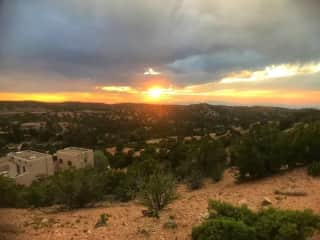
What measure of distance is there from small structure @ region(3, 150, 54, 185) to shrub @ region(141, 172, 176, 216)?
53.3 feet

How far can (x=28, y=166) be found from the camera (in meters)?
22.5

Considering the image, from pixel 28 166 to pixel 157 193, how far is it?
17.4 metres

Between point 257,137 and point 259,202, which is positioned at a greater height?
point 257,137

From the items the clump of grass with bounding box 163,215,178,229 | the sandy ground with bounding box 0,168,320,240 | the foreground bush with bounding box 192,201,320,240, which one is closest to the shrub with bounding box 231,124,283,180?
the sandy ground with bounding box 0,168,320,240

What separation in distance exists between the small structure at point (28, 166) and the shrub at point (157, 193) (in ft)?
53.3

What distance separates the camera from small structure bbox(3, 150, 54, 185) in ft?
73.3

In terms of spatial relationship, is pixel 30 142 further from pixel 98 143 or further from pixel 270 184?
pixel 270 184

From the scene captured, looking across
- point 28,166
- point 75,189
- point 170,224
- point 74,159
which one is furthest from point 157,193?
point 74,159

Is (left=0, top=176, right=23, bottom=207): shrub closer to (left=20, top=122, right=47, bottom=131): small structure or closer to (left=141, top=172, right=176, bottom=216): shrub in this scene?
(left=141, top=172, right=176, bottom=216): shrub

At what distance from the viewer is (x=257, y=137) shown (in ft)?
45.4

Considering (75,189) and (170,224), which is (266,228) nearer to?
(170,224)

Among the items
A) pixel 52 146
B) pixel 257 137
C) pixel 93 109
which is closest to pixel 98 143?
pixel 52 146

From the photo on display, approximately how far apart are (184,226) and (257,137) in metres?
8.30

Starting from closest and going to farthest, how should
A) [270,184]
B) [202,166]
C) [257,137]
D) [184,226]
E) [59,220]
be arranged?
[184,226], [59,220], [270,184], [257,137], [202,166]
